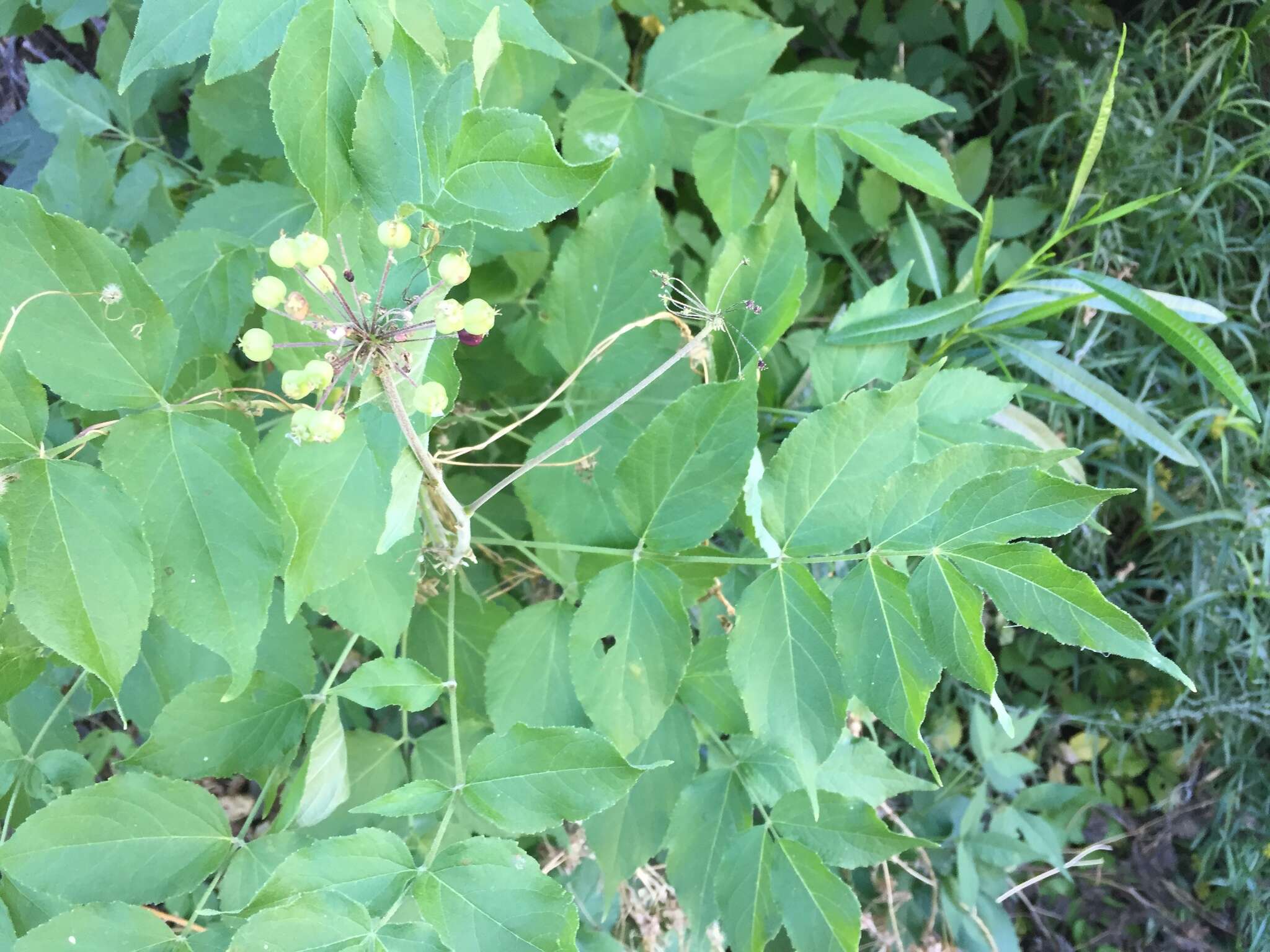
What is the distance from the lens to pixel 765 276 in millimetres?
1041

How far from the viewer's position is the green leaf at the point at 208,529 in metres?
0.71

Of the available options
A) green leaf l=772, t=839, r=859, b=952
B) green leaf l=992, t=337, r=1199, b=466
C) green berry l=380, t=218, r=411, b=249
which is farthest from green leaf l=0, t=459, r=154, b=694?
green leaf l=992, t=337, r=1199, b=466

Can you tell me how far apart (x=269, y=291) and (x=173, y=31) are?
11.0 inches

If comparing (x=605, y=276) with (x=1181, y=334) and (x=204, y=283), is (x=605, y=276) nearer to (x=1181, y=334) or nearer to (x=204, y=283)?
(x=204, y=283)

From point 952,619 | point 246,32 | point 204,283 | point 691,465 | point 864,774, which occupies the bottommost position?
point 864,774

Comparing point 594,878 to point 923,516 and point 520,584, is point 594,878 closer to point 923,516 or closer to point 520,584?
point 520,584

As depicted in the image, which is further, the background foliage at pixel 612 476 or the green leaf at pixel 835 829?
the green leaf at pixel 835 829

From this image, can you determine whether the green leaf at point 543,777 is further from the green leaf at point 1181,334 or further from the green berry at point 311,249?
the green leaf at point 1181,334

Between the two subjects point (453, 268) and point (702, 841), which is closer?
point (453, 268)

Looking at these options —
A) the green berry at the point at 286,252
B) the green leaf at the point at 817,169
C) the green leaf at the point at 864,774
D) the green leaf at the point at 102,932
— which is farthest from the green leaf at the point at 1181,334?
the green leaf at the point at 102,932

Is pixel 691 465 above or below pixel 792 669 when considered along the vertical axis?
above

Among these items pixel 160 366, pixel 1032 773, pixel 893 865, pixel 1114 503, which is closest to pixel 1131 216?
pixel 1114 503

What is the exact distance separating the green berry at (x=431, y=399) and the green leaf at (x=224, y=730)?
51 centimetres

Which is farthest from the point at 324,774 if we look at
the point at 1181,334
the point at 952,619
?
the point at 1181,334
